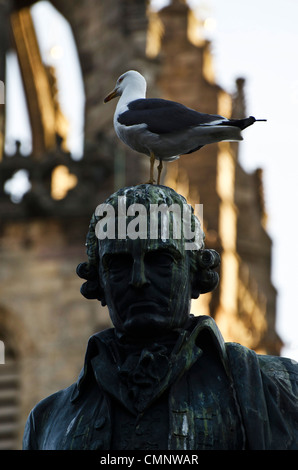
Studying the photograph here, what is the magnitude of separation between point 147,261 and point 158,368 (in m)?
0.47

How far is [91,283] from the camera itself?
702 cm

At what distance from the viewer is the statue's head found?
670 cm

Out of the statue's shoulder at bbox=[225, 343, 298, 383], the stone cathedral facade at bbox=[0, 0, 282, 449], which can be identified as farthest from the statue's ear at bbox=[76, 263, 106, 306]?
the stone cathedral facade at bbox=[0, 0, 282, 449]

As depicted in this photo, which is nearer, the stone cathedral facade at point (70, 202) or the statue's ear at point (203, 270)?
the statue's ear at point (203, 270)

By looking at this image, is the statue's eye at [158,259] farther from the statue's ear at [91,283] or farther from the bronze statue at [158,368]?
the statue's ear at [91,283]

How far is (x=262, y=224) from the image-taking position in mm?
53406

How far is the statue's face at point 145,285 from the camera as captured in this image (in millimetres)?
6688

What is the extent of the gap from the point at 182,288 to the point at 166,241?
209 millimetres

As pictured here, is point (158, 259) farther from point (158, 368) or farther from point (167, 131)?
point (167, 131)

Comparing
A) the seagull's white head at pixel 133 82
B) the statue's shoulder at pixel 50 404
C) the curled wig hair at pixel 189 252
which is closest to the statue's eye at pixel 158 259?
the curled wig hair at pixel 189 252

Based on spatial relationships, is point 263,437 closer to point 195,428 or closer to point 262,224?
→ point 195,428

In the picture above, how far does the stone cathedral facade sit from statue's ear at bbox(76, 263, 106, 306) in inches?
911

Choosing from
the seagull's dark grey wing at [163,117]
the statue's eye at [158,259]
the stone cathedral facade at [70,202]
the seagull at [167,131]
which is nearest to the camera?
the statue's eye at [158,259]

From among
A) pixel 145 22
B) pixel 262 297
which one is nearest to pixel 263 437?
pixel 145 22
